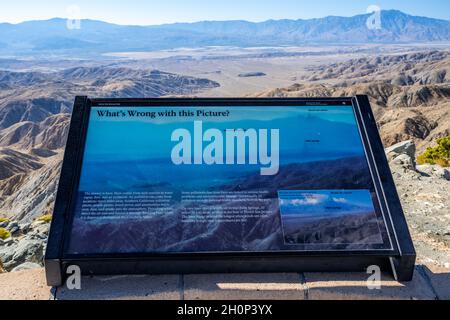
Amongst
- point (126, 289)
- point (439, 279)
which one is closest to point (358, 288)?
Answer: point (439, 279)

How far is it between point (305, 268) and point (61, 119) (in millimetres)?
74750

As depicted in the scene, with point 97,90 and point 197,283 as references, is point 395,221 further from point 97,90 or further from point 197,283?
point 97,90

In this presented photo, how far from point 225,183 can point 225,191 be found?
75 mm

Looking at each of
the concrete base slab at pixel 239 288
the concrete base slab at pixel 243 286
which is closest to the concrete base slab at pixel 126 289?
the concrete base slab at pixel 239 288

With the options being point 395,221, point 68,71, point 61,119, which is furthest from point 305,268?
point 68,71

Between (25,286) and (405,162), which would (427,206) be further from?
(25,286)

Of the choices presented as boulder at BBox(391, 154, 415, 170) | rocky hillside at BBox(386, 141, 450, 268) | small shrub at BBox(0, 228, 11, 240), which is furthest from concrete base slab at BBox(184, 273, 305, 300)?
small shrub at BBox(0, 228, 11, 240)

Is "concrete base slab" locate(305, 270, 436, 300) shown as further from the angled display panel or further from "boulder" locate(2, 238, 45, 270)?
"boulder" locate(2, 238, 45, 270)

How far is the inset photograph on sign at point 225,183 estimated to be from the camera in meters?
4.32

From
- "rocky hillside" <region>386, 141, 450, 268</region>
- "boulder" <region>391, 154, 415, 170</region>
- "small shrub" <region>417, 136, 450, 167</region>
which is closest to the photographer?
"rocky hillside" <region>386, 141, 450, 268</region>

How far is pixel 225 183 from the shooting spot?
4.53m

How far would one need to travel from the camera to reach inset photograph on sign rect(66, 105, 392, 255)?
432 cm

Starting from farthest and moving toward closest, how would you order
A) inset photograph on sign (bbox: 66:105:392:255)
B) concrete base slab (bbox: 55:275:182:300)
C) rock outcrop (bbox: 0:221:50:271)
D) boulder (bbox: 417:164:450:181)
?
boulder (bbox: 417:164:450:181) < rock outcrop (bbox: 0:221:50:271) < inset photograph on sign (bbox: 66:105:392:255) < concrete base slab (bbox: 55:275:182:300)

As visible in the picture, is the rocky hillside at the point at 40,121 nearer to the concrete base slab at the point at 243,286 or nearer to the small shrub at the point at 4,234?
the small shrub at the point at 4,234
